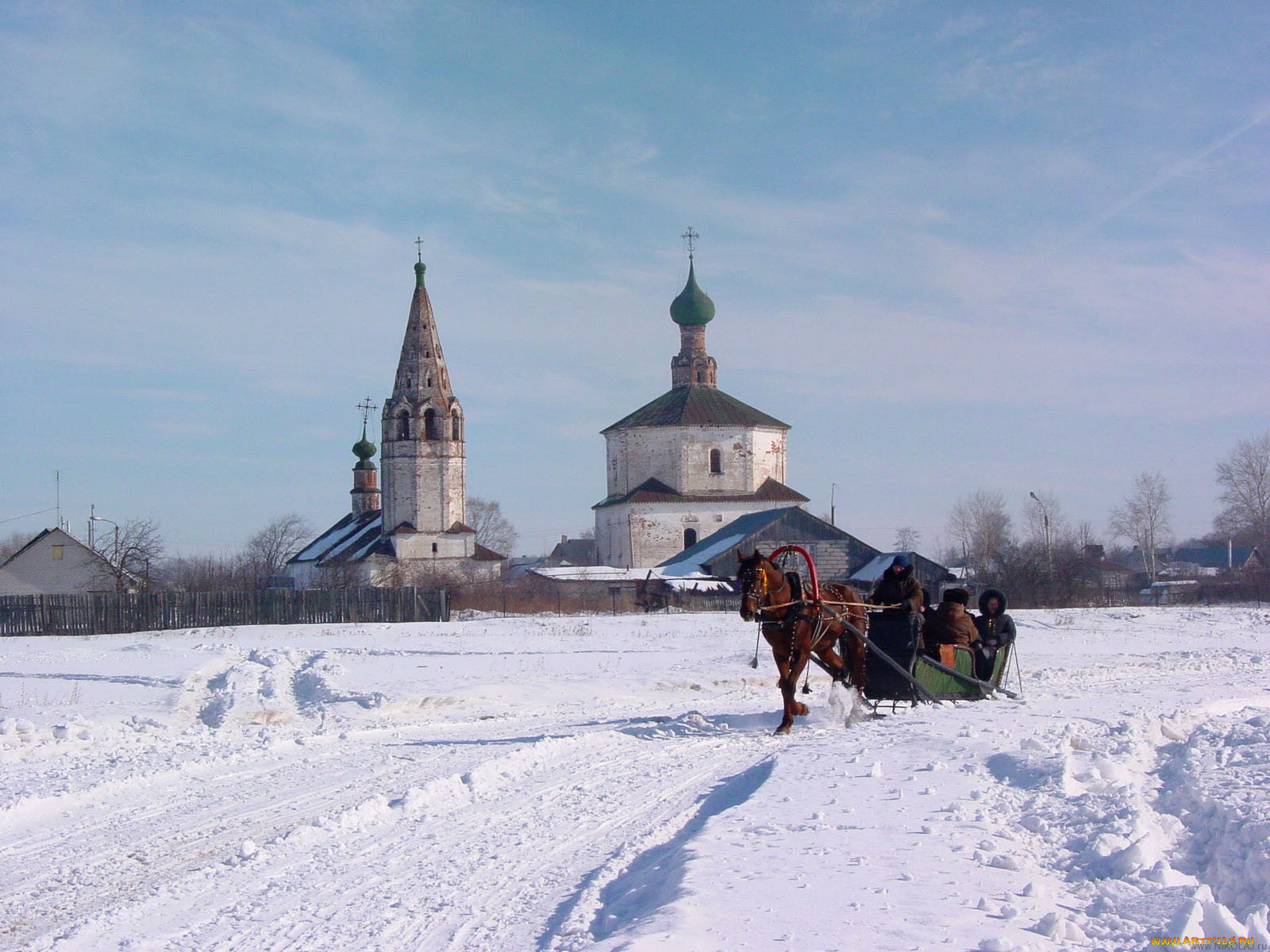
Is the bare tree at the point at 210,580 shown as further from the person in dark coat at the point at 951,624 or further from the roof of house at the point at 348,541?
the person in dark coat at the point at 951,624

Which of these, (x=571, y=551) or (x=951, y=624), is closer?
(x=951, y=624)

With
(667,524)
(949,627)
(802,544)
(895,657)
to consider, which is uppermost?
(667,524)

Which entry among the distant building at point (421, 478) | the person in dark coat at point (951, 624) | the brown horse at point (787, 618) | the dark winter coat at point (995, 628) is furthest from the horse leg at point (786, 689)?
the distant building at point (421, 478)

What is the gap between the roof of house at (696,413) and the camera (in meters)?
69.7

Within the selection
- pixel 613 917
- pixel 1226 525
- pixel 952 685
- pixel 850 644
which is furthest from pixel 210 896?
pixel 1226 525

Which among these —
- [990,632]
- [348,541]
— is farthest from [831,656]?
[348,541]

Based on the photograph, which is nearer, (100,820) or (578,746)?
(100,820)

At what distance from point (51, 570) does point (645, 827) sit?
60.8 metres

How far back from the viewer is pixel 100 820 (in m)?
9.31

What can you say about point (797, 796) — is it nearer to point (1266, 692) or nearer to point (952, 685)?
point (952, 685)

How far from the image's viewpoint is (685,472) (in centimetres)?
6912

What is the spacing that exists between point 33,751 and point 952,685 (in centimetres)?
1002

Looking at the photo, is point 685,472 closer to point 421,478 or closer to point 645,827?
point 421,478

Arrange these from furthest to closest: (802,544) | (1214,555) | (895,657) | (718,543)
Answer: (1214,555) → (718,543) → (802,544) → (895,657)
